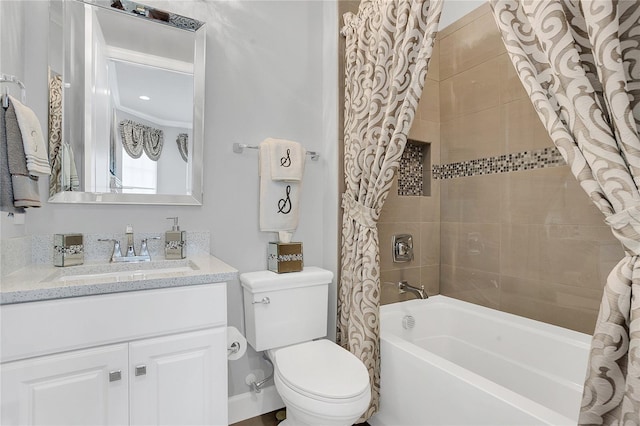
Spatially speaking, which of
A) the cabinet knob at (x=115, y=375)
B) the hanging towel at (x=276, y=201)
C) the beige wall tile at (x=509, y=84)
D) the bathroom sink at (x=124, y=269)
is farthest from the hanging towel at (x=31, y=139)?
the beige wall tile at (x=509, y=84)

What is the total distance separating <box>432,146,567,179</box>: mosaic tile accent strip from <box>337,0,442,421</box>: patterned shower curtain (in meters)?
0.89

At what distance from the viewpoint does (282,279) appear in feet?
5.84

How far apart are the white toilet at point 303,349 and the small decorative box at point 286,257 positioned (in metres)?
0.04

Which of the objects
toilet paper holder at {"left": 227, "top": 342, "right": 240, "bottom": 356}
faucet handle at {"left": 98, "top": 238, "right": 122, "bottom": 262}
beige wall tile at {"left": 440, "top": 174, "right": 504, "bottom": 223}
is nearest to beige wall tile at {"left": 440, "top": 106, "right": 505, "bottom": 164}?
beige wall tile at {"left": 440, "top": 174, "right": 504, "bottom": 223}

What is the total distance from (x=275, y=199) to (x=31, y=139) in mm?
1102

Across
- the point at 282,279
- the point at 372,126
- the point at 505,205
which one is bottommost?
the point at 282,279

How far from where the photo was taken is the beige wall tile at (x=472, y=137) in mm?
2133

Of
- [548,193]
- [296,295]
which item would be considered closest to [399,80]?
[548,193]

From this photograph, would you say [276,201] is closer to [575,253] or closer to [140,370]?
[140,370]

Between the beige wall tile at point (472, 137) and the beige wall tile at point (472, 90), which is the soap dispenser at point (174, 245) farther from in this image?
the beige wall tile at point (472, 90)

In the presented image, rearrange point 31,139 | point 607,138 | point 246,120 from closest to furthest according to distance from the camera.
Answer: point 607,138, point 31,139, point 246,120

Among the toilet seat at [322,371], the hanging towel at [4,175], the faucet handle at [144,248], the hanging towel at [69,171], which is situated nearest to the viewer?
the hanging towel at [4,175]

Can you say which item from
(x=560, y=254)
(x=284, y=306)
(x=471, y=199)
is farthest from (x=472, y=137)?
(x=284, y=306)

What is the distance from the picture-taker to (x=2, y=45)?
4.08 ft
